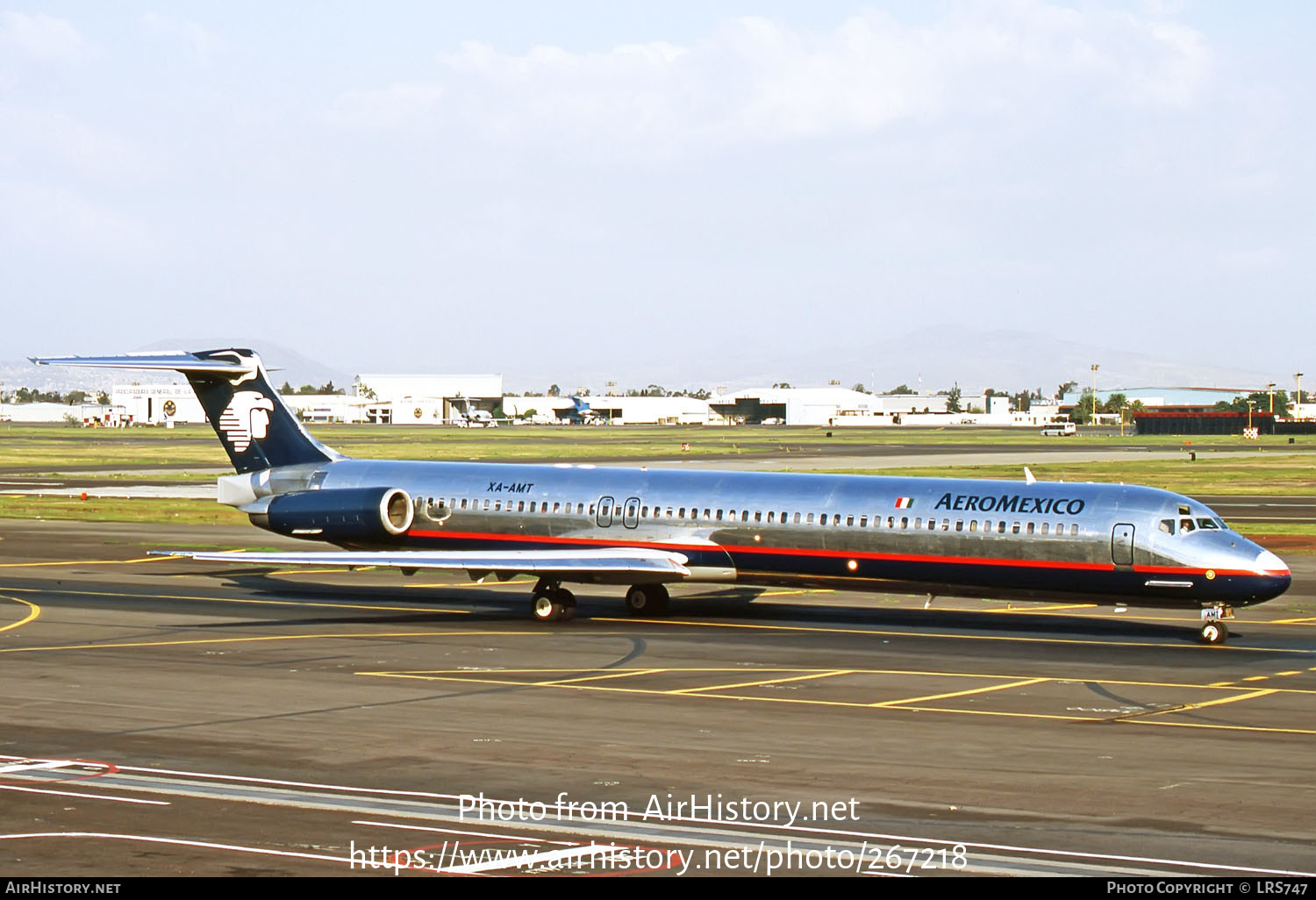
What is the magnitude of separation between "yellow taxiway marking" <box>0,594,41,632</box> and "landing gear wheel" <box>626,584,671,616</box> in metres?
14.0

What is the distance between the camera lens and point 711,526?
120ft

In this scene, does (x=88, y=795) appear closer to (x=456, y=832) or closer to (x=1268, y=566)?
(x=456, y=832)

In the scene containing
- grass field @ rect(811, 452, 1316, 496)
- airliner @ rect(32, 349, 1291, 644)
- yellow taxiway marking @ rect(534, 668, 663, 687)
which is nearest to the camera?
yellow taxiway marking @ rect(534, 668, 663, 687)

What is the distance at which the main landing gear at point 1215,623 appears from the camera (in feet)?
106

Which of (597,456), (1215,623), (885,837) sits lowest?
(885,837)

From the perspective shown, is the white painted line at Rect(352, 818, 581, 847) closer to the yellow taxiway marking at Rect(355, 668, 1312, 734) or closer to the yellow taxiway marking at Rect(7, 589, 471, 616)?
the yellow taxiway marking at Rect(355, 668, 1312, 734)

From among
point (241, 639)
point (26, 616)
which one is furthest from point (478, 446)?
point (241, 639)

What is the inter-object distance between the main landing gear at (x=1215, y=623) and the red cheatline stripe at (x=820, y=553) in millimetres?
1057

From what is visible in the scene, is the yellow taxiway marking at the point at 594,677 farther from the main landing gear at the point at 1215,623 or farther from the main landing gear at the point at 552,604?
the main landing gear at the point at 1215,623

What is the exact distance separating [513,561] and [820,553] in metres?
7.03

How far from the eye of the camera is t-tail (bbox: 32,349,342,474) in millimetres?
42375

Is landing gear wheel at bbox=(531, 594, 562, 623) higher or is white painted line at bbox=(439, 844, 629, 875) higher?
white painted line at bbox=(439, 844, 629, 875)

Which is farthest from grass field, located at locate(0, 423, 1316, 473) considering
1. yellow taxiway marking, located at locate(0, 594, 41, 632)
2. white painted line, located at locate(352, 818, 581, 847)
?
white painted line, located at locate(352, 818, 581, 847)

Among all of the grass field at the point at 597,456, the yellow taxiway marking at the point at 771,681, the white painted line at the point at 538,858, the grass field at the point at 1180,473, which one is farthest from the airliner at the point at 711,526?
the grass field at the point at 1180,473
